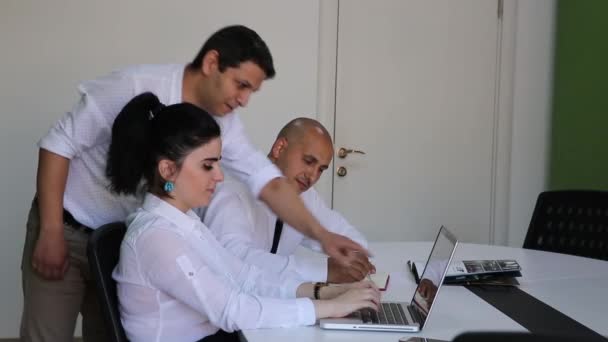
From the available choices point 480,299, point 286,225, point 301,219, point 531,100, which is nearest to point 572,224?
point 480,299

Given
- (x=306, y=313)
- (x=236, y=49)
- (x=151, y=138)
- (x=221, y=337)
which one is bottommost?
(x=221, y=337)

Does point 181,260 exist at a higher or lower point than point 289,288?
higher

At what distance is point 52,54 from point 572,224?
2.43 metres

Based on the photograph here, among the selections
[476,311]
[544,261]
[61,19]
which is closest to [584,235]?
[544,261]

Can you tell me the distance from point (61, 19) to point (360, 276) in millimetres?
2158

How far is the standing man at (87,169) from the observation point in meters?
1.73

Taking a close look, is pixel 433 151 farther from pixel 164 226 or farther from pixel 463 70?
pixel 164 226

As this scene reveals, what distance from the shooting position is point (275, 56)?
3.56m

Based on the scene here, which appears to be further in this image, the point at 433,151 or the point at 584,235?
the point at 433,151

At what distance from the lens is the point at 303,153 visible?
2297 mm

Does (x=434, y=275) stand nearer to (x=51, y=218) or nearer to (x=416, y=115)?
(x=51, y=218)

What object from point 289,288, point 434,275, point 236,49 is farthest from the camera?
point 236,49

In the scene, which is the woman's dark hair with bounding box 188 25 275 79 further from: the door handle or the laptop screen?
the door handle

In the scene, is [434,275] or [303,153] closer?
[434,275]
